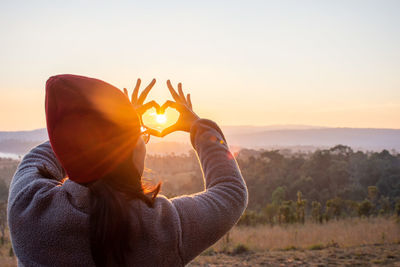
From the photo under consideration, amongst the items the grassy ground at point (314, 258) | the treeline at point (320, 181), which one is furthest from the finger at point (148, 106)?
the treeline at point (320, 181)

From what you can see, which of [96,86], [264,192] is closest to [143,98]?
[96,86]

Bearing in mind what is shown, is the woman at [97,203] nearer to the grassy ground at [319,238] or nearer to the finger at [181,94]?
the finger at [181,94]

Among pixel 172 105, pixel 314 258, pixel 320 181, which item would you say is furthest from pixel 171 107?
pixel 320 181

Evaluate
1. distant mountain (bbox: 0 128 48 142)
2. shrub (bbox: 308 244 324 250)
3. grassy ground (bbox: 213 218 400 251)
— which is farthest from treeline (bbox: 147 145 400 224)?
distant mountain (bbox: 0 128 48 142)

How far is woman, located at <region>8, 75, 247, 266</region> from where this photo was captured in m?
0.93

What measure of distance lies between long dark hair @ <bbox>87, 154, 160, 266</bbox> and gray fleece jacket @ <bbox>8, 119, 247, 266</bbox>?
2cm

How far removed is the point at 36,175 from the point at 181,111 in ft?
1.69

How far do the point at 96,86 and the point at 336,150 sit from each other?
1345 inches

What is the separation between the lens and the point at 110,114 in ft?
3.12

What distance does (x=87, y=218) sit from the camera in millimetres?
922

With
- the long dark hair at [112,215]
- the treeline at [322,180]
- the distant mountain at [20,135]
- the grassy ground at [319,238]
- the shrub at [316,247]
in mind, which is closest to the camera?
the long dark hair at [112,215]

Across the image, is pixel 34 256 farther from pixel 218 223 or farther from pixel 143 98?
pixel 143 98

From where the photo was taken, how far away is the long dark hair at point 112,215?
3.02 feet

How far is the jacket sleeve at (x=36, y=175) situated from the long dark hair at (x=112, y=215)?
14 cm
